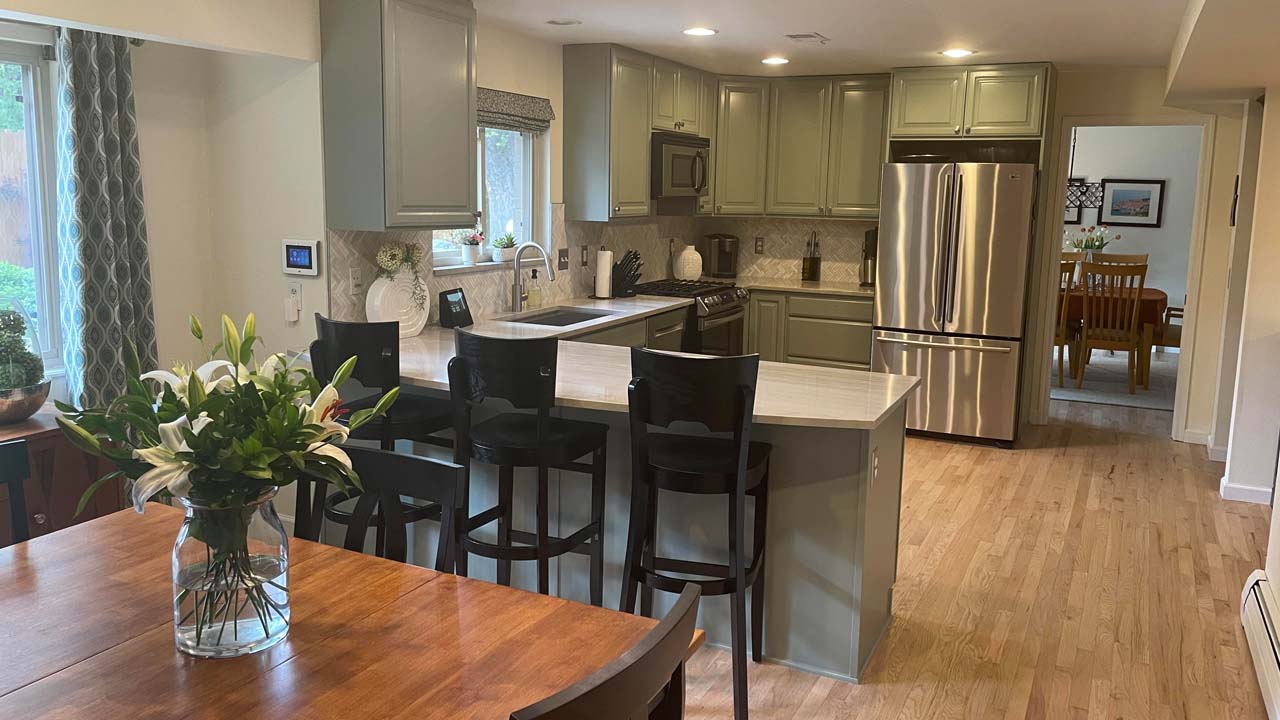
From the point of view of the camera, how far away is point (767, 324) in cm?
683

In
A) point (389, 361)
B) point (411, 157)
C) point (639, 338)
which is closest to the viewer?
point (389, 361)

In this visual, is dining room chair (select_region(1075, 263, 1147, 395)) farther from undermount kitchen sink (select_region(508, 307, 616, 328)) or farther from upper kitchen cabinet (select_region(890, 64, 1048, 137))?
undermount kitchen sink (select_region(508, 307, 616, 328))

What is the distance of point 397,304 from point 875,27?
2.65 meters

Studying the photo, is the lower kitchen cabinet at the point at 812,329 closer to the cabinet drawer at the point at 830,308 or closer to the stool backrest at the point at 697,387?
the cabinet drawer at the point at 830,308

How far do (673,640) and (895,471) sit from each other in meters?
2.25

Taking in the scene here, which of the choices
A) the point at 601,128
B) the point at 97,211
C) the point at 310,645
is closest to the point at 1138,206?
the point at 601,128

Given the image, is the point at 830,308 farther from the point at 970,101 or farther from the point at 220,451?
the point at 220,451

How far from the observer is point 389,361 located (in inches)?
131

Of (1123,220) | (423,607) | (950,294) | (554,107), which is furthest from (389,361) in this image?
(1123,220)

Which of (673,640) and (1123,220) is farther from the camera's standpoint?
(1123,220)

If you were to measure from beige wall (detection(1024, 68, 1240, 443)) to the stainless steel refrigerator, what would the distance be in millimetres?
718

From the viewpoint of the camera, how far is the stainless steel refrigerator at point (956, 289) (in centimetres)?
581

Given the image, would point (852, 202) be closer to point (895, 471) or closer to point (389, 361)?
point (895, 471)

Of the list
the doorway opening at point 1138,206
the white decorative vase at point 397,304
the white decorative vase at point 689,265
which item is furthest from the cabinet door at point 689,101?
the doorway opening at point 1138,206
